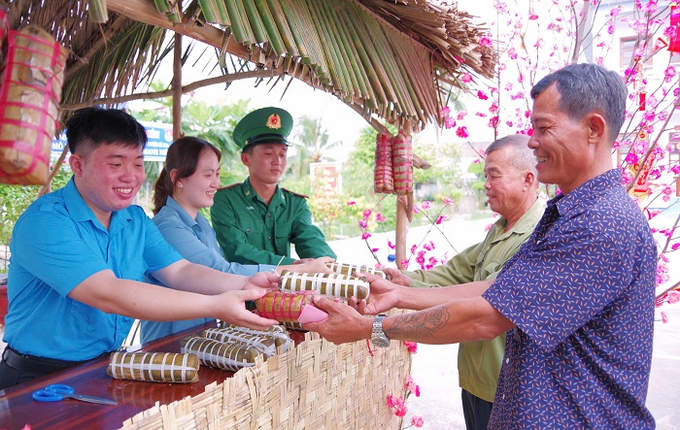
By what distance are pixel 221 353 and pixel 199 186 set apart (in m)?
1.26

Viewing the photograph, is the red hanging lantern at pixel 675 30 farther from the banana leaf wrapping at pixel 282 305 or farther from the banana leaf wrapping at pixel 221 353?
the banana leaf wrapping at pixel 221 353

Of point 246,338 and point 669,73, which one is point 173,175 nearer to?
point 246,338

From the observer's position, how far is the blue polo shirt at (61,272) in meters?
1.96

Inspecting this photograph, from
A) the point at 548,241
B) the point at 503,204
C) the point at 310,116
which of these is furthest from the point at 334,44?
the point at 310,116

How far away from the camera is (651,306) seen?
1604 mm

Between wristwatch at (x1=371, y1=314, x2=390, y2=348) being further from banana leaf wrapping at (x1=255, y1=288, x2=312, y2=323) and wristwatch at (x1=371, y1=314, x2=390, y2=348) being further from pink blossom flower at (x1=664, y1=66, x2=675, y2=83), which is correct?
pink blossom flower at (x1=664, y1=66, x2=675, y2=83)

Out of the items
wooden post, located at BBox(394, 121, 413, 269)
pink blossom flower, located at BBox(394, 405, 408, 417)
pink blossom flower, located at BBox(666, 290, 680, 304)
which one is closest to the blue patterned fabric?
Answer: pink blossom flower, located at BBox(394, 405, 408, 417)

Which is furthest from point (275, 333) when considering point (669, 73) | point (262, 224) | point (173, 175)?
point (669, 73)

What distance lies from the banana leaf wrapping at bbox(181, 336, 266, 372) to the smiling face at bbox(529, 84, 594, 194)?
3.77ft

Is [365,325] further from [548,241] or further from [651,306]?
[651,306]

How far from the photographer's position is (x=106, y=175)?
7.06 feet

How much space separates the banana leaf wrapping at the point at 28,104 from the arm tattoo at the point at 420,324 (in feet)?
3.81

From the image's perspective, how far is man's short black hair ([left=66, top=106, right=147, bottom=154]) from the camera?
2.15 meters

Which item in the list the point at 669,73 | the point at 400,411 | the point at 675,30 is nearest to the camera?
the point at 675,30
